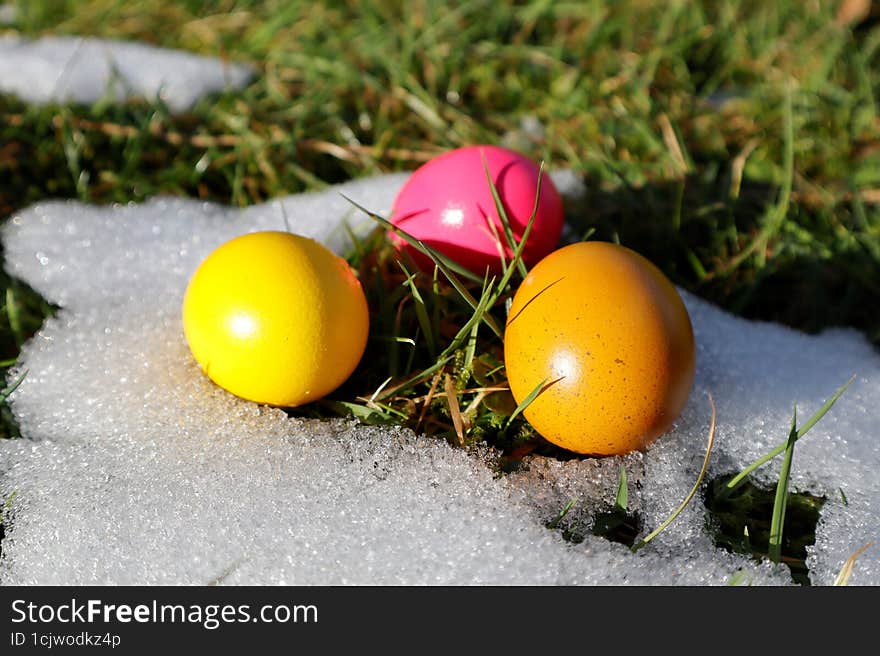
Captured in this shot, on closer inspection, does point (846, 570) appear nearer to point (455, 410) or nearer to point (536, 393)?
point (536, 393)

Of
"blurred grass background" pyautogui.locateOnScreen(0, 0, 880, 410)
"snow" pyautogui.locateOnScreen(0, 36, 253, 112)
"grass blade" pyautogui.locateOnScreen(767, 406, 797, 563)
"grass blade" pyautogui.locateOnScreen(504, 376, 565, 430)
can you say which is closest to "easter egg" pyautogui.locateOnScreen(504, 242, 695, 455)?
"grass blade" pyautogui.locateOnScreen(504, 376, 565, 430)

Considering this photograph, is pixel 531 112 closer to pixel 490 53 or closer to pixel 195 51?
pixel 490 53

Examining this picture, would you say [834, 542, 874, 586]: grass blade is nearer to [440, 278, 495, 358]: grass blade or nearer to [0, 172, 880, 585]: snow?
[0, 172, 880, 585]: snow

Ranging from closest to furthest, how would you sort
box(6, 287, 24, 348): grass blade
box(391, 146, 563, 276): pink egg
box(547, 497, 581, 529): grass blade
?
box(547, 497, 581, 529): grass blade, box(391, 146, 563, 276): pink egg, box(6, 287, 24, 348): grass blade

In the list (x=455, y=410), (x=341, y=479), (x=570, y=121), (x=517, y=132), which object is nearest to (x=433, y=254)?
(x=455, y=410)

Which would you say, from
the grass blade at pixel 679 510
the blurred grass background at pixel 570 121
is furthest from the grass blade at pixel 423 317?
the blurred grass background at pixel 570 121

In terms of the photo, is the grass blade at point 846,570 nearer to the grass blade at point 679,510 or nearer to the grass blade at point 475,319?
the grass blade at point 679,510
